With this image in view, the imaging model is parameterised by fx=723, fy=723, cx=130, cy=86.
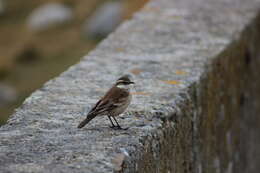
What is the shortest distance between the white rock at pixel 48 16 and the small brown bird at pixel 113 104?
53.0ft

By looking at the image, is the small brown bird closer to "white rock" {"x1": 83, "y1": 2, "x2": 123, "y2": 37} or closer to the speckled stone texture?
the speckled stone texture

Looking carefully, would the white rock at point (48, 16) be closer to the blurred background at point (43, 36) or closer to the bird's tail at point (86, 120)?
the blurred background at point (43, 36)

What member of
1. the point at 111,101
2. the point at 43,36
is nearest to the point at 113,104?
the point at 111,101

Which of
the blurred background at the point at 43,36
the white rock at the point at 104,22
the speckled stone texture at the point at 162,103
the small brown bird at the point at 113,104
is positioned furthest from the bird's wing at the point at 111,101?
the white rock at the point at 104,22

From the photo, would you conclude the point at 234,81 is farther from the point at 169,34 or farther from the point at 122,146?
the point at 122,146

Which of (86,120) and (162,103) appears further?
(162,103)

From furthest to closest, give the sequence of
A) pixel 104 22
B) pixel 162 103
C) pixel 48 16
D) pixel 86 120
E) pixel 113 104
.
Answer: pixel 48 16
pixel 104 22
pixel 162 103
pixel 113 104
pixel 86 120

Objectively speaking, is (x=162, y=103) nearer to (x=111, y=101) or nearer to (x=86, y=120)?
(x=111, y=101)

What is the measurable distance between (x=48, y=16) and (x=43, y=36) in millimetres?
786

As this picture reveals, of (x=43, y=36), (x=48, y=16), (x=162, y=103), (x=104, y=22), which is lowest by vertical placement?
(x=43, y=36)

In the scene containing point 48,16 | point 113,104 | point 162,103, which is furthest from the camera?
point 48,16

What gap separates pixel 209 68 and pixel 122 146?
72.7 inches

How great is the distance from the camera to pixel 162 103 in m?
4.72

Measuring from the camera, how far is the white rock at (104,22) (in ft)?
61.3
